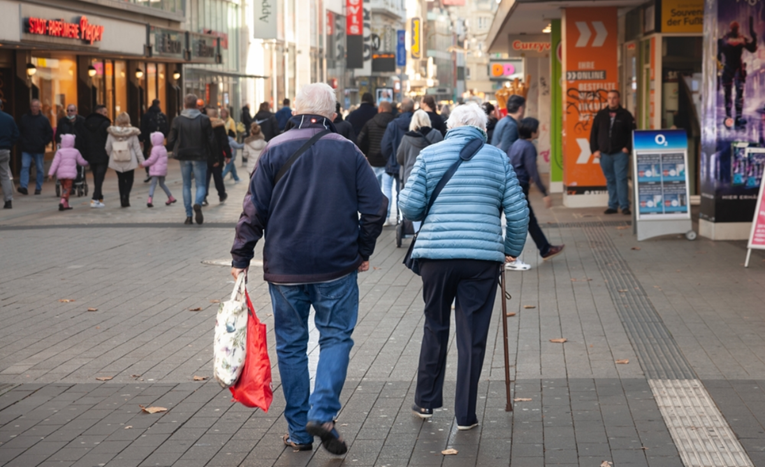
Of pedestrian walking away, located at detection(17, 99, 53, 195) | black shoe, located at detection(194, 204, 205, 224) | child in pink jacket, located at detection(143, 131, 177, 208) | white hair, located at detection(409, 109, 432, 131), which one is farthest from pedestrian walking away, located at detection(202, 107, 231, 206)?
white hair, located at detection(409, 109, 432, 131)

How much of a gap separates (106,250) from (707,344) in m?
7.74

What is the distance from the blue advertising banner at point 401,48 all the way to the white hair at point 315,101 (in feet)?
308

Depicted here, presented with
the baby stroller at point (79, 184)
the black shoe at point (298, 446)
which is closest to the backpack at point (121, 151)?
the baby stroller at point (79, 184)

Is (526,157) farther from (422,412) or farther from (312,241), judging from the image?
(312,241)

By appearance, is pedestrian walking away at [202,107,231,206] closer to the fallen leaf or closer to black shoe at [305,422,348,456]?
the fallen leaf

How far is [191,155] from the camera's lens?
1526 cm

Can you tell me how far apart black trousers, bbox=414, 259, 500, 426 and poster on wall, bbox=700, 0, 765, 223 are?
7853 millimetres

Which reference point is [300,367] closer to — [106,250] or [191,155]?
[106,250]

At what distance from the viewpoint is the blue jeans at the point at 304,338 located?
500 centimetres

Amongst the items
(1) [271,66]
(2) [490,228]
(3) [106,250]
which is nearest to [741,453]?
(2) [490,228]

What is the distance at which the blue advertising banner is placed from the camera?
321 feet

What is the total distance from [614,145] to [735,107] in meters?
3.57

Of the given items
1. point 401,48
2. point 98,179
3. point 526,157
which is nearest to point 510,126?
point 526,157

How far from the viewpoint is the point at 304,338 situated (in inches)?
200
